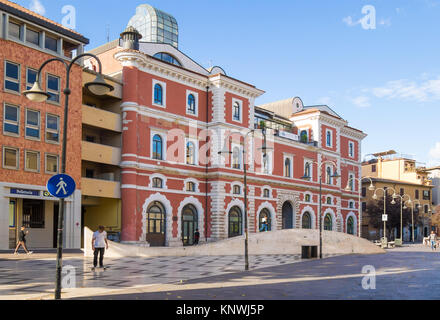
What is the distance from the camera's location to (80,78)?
34.3m

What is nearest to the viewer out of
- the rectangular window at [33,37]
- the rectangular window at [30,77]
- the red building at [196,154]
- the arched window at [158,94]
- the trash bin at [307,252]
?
the trash bin at [307,252]

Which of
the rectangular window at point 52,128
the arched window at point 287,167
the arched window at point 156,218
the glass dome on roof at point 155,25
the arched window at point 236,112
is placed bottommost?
the arched window at point 156,218

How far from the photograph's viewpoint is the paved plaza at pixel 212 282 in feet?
43.3

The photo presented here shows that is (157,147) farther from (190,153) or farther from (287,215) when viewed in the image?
(287,215)

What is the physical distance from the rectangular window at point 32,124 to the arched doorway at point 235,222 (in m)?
19.9

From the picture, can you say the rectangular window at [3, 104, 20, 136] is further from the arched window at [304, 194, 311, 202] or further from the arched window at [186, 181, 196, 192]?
the arched window at [304, 194, 311, 202]

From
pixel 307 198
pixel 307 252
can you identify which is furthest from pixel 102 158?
pixel 307 198

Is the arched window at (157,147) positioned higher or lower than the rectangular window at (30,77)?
lower

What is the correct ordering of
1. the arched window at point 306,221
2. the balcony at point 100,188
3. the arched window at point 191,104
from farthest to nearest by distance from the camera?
the arched window at point 306,221 < the arched window at point 191,104 < the balcony at point 100,188

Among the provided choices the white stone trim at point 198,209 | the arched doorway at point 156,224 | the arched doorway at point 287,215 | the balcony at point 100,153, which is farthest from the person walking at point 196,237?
the arched doorway at point 287,215

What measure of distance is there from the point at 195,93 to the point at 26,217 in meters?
18.6

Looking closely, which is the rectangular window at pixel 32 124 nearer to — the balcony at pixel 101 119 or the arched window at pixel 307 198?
the balcony at pixel 101 119

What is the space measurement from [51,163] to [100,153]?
447cm

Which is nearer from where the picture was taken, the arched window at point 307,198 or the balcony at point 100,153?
the balcony at point 100,153
